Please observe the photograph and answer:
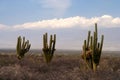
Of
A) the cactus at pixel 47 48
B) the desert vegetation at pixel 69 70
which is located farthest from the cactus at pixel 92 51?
the cactus at pixel 47 48

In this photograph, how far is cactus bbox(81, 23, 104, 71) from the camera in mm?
20234

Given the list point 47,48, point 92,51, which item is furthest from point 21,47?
point 92,51

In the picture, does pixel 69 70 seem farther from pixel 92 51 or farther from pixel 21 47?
pixel 21 47

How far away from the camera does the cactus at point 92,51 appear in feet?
66.4

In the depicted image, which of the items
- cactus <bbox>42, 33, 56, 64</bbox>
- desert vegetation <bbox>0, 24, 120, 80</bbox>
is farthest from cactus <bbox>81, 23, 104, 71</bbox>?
cactus <bbox>42, 33, 56, 64</bbox>

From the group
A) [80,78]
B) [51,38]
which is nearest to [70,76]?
[80,78]

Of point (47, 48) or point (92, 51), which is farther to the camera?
point (47, 48)

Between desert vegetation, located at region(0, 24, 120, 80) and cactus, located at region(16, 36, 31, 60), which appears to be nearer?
desert vegetation, located at region(0, 24, 120, 80)

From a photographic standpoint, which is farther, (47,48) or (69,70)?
(47,48)

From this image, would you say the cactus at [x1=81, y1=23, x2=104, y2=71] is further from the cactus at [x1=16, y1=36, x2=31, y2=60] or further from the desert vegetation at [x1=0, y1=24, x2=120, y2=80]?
the cactus at [x1=16, y1=36, x2=31, y2=60]

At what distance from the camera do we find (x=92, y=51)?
20.3 metres

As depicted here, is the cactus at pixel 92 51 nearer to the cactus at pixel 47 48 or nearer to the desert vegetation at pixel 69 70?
the desert vegetation at pixel 69 70

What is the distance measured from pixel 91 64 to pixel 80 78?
14.5ft

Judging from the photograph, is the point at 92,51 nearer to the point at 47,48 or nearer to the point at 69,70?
the point at 69,70
